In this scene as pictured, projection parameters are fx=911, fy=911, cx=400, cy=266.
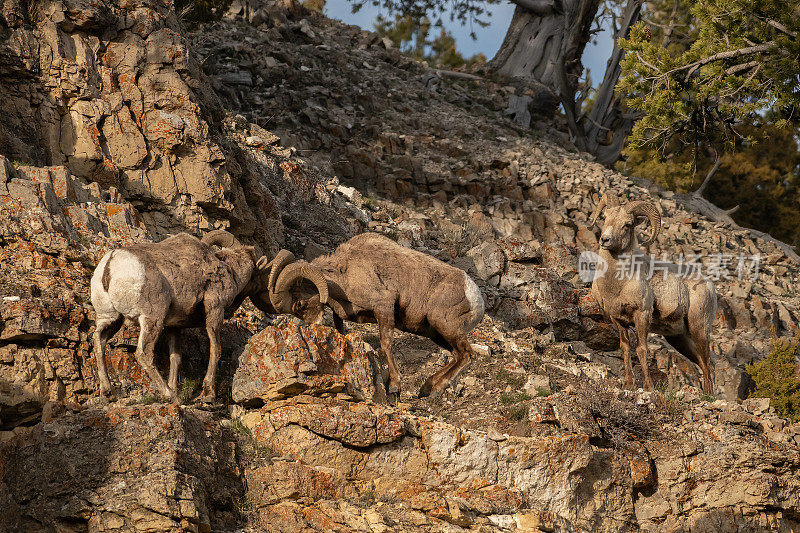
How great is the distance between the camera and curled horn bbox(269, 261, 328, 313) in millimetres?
10297

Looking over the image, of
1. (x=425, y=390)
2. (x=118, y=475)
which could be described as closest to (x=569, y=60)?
(x=425, y=390)

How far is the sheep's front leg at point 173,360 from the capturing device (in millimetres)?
9500

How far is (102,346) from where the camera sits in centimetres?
923

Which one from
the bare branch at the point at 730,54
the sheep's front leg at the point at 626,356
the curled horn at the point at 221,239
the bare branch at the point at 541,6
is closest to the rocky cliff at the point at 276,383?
the sheep's front leg at the point at 626,356

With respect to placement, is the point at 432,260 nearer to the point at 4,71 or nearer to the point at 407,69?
the point at 4,71

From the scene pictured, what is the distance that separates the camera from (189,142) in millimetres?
13500

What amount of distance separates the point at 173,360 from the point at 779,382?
1041 cm

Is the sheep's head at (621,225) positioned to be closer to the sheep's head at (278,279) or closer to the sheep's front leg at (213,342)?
the sheep's head at (278,279)

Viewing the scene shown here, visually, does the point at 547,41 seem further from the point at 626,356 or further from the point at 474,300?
the point at 474,300

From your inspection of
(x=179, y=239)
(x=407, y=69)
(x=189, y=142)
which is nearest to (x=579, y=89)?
(x=407, y=69)

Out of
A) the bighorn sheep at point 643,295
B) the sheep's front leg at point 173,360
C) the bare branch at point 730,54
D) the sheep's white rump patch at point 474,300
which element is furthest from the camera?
the bare branch at point 730,54

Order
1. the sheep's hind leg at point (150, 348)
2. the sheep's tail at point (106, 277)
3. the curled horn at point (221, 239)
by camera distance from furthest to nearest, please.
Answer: the curled horn at point (221, 239) < the sheep's hind leg at point (150, 348) < the sheep's tail at point (106, 277)

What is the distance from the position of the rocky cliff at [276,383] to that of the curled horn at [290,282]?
58cm

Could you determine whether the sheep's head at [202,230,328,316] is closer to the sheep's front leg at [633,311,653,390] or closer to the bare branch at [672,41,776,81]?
the sheep's front leg at [633,311,653,390]
